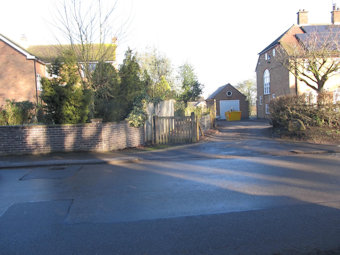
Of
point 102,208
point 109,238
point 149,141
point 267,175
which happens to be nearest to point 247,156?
point 267,175

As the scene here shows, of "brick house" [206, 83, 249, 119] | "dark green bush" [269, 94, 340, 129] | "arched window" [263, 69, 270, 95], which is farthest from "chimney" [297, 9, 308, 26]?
"dark green bush" [269, 94, 340, 129]

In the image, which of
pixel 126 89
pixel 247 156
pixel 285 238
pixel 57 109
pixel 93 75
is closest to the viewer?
pixel 285 238

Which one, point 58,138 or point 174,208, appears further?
point 58,138

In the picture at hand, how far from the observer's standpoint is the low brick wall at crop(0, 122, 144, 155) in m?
11.7

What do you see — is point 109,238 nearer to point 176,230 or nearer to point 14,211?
point 176,230

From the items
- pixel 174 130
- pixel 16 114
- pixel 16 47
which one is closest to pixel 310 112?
pixel 174 130

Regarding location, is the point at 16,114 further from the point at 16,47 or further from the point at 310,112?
the point at 310,112

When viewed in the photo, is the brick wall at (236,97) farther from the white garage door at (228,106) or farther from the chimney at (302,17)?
the chimney at (302,17)

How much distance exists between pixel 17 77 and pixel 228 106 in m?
29.6

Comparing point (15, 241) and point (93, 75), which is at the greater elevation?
point (93, 75)

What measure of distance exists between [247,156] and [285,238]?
7133mm

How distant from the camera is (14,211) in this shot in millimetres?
5406

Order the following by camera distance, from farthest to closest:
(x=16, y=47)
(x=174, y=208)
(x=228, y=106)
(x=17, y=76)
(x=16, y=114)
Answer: (x=228, y=106)
(x=17, y=76)
(x=16, y=47)
(x=16, y=114)
(x=174, y=208)

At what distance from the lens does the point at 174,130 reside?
14.9 meters
